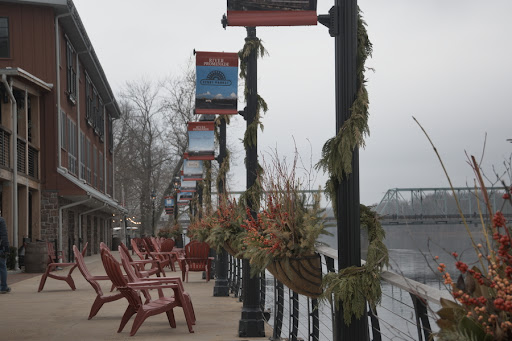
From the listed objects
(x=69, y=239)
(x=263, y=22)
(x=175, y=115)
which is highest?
(x=175, y=115)

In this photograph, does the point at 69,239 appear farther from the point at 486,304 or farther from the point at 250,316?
the point at 486,304

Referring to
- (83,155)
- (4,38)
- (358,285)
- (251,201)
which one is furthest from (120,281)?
(83,155)

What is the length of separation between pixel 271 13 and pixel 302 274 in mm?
1929

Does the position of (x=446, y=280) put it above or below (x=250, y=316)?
above

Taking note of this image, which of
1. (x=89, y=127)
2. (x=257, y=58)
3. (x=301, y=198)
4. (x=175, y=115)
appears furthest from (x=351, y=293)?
(x=175, y=115)

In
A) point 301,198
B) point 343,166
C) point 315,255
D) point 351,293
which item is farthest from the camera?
point 301,198

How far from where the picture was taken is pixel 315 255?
557cm

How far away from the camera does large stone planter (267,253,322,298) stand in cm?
539

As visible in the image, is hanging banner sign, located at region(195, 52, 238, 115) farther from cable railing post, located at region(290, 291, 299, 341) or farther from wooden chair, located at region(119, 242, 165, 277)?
cable railing post, located at region(290, 291, 299, 341)

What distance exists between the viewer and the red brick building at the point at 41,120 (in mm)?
21969

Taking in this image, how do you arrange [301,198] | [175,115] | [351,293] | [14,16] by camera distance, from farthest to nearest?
[175,115], [14,16], [301,198], [351,293]

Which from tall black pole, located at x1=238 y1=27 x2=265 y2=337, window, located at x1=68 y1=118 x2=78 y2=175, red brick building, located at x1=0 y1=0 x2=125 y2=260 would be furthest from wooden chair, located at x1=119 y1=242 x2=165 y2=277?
window, located at x1=68 y1=118 x2=78 y2=175

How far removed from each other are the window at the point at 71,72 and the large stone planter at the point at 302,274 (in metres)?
23.4

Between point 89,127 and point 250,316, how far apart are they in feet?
89.5
